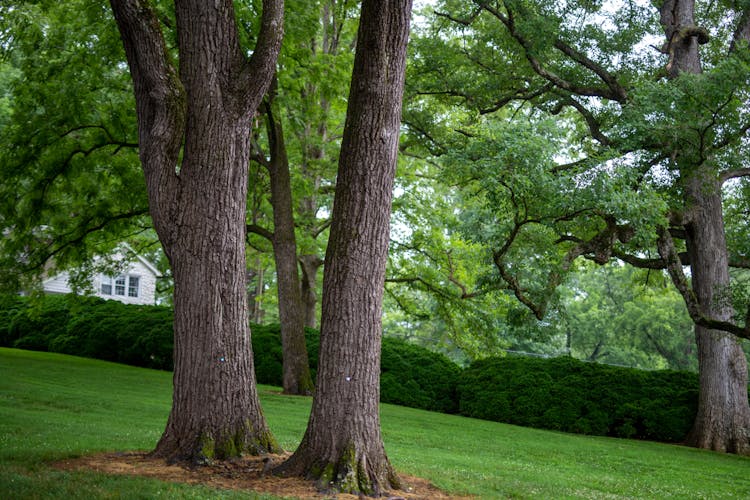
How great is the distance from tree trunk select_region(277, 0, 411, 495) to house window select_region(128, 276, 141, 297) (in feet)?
114

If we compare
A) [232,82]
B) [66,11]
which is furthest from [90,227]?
[232,82]

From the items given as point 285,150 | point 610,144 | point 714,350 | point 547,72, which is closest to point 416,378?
point 285,150

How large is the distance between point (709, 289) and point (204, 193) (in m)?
14.2

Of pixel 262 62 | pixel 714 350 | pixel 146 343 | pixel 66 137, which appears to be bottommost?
pixel 146 343

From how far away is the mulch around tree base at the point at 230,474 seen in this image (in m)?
6.84

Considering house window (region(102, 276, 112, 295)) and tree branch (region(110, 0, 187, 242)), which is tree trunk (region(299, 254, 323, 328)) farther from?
house window (region(102, 276, 112, 295))

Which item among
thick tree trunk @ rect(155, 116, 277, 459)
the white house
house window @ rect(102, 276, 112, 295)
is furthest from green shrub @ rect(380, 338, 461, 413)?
house window @ rect(102, 276, 112, 295)

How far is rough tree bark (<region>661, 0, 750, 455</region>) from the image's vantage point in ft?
56.1

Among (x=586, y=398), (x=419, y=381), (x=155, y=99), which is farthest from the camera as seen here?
(x=419, y=381)

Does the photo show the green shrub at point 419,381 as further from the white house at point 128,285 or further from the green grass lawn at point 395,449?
the white house at point 128,285

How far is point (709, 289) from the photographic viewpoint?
59.0ft

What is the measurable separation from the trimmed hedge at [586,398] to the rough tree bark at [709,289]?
80 centimetres

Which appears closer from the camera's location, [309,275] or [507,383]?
[507,383]

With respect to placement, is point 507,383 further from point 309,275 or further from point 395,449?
point 395,449
